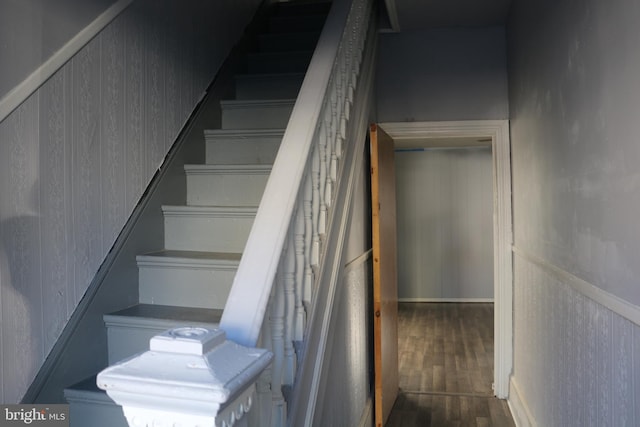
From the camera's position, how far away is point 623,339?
1510 millimetres

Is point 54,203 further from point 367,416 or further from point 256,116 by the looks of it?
point 367,416

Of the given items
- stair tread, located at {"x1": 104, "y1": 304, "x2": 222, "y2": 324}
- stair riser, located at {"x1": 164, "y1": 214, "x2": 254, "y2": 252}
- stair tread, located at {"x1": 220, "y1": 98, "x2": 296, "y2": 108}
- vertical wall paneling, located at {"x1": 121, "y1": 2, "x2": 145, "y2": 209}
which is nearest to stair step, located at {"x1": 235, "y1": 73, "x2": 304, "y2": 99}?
stair tread, located at {"x1": 220, "y1": 98, "x2": 296, "y2": 108}

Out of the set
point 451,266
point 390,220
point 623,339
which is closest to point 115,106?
point 623,339

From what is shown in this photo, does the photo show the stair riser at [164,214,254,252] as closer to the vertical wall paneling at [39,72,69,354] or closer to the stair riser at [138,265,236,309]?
the stair riser at [138,265,236,309]

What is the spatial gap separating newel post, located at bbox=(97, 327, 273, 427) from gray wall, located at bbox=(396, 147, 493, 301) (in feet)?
22.9

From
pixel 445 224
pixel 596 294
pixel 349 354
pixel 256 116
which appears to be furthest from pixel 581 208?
pixel 445 224

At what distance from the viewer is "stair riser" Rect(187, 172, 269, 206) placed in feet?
8.71

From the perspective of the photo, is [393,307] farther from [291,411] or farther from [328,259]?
[291,411]

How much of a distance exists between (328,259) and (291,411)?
67 centimetres

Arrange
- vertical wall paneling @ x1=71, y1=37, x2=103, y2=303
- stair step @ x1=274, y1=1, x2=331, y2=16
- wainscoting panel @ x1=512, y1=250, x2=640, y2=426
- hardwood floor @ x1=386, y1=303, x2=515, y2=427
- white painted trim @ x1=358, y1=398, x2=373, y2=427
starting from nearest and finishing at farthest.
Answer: wainscoting panel @ x1=512, y1=250, x2=640, y2=426 < vertical wall paneling @ x1=71, y1=37, x2=103, y2=303 < white painted trim @ x1=358, y1=398, x2=373, y2=427 < hardwood floor @ x1=386, y1=303, x2=515, y2=427 < stair step @ x1=274, y1=1, x2=331, y2=16

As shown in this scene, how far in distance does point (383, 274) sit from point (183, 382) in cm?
278

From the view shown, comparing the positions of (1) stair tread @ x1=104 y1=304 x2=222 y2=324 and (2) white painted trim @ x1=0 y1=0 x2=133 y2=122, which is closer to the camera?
(2) white painted trim @ x1=0 y1=0 x2=133 y2=122

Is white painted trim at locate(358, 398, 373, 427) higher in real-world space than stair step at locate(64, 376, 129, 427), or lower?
lower

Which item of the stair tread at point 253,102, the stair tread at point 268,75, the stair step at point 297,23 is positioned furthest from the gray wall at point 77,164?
the stair step at point 297,23
